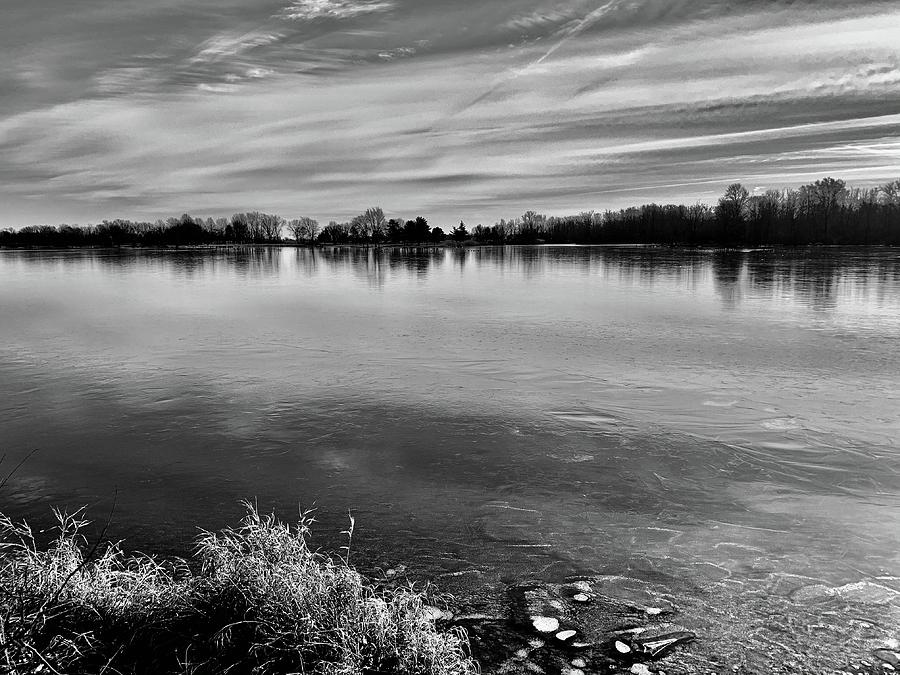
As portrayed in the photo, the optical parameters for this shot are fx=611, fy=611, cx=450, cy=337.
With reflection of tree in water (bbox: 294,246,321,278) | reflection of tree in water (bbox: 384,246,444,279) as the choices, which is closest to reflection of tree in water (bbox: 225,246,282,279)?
reflection of tree in water (bbox: 294,246,321,278)

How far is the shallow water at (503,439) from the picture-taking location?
5.53 metres

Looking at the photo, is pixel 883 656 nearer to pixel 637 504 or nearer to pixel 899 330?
pixel 637 504

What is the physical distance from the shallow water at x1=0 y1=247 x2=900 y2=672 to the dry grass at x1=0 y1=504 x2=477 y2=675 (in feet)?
4.65

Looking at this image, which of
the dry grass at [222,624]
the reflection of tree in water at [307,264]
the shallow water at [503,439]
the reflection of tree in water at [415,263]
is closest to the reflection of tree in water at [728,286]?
the shallow water at [503,439]

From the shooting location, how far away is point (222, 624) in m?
3.77

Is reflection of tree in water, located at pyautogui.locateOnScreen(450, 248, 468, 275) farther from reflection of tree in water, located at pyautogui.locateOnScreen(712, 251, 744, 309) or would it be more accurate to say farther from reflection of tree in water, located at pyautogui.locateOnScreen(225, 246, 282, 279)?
reflection of tree in water, located at pyautogui.locateOnScreen(712, 251, 744, 309)

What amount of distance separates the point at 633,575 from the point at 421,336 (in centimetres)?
1084

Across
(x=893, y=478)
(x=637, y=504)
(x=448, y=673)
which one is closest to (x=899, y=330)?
(x=893, y=478)

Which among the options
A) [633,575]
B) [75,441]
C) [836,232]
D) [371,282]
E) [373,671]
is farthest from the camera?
[836,232]

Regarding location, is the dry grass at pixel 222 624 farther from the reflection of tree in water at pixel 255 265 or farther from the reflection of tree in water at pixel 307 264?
the reflection of tree in water at pixel 307 264

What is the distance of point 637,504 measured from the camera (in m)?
6.31

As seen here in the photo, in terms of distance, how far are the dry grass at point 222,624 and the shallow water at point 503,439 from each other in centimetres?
142

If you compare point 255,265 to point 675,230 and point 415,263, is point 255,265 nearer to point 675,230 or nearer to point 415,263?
point 415,263

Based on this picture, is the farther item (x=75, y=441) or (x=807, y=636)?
(x=75, y=441)
